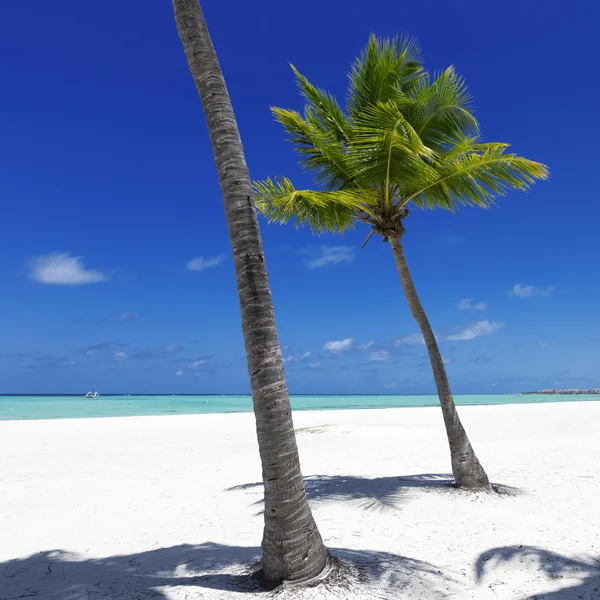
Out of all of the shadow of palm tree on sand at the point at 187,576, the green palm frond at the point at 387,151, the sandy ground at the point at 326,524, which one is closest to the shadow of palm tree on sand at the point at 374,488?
the sandy ground at the point at 326,524

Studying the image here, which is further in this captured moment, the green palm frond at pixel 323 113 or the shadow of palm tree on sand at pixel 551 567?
the green palm frond at pixel 323 113

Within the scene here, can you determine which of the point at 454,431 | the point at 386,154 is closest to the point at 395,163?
the point at 386,154

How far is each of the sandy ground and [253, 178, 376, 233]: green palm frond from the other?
4749 millimetres

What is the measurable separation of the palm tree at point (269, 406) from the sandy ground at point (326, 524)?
301 mm

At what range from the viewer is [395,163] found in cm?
770

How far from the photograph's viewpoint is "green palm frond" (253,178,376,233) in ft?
25.4

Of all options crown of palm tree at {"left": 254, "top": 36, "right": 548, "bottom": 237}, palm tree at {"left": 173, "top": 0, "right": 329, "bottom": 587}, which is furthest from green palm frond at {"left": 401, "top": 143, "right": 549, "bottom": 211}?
palm tree at {"left": 173, "top": 0, "right": 329, "bottom": 587}

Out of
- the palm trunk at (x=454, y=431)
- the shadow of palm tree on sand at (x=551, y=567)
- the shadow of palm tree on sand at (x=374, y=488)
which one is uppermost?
the palm trunk at (x=454, y=431)

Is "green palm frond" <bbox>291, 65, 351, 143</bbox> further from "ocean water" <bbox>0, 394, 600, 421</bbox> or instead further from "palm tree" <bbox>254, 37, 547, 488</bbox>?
"ocean water" <bbox>0, 394, 600, 421</bbox>

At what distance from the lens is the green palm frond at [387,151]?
23.4ft

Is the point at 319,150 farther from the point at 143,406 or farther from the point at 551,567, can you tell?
the point at 143,406

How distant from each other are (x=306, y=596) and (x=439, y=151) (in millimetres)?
7542

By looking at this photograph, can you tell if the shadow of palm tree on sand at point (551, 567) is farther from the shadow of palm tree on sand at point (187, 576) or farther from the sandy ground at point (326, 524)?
the shadow of palm tree on sand at point (187, 576)

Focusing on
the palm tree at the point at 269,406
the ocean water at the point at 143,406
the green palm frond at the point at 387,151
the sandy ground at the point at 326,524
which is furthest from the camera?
the ocean water at the point at 143,406
